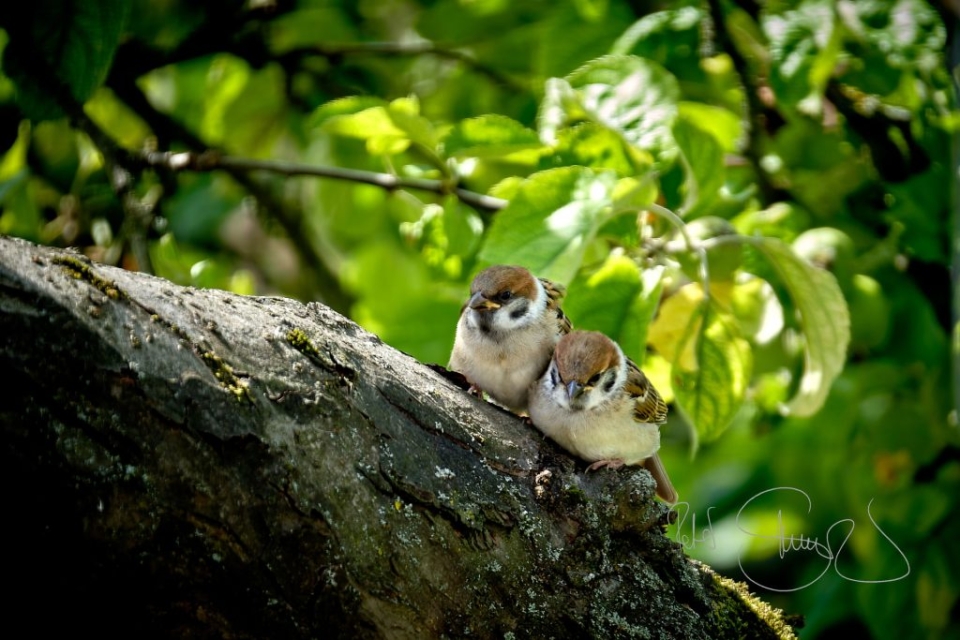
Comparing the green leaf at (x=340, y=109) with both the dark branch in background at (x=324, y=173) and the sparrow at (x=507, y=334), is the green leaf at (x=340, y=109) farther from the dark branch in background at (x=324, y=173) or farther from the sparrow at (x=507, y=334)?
the sparrow at (x=507, y=334)

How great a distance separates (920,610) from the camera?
11.6ft

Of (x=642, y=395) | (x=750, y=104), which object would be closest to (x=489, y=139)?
(x=642, y=395)

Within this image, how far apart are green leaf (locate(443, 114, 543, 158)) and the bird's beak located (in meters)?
0.42

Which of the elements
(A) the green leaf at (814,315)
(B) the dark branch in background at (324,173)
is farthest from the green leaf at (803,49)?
(B) the dark branch in background at (324,173)

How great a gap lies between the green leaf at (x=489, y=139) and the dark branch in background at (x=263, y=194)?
1.03 m

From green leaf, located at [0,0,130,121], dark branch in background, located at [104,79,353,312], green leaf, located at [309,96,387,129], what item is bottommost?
dark branch in background, located at [104,79,353,312]

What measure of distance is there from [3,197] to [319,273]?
63.5 inches

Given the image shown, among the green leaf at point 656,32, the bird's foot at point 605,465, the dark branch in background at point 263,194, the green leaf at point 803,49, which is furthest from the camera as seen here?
the dark branch in background at point 263,194

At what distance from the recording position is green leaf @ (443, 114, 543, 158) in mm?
2799

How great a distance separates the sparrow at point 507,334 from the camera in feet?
8.82

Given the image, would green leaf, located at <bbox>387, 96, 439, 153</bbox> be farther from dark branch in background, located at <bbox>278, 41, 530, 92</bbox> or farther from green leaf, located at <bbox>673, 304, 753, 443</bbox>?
dark branch in background, located at <bbox>278, 41, 530, 92</bbox>

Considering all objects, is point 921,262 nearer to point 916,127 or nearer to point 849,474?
point 916,127

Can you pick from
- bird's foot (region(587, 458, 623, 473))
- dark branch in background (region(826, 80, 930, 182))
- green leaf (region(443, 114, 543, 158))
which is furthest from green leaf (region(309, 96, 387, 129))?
dark branch in background (region(826, 80, 930, 182))

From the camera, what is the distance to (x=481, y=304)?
2.75 metres
